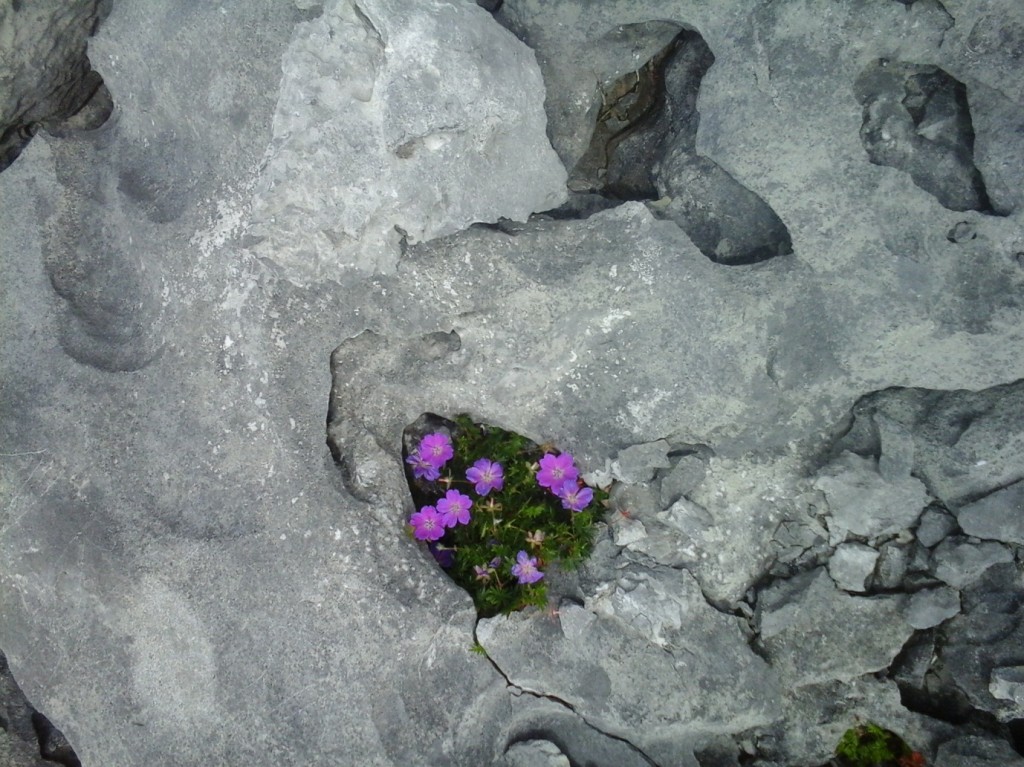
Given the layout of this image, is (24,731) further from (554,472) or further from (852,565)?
(852,565)

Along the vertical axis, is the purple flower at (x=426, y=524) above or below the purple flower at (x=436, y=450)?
below

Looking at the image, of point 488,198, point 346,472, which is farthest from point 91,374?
point 488,198

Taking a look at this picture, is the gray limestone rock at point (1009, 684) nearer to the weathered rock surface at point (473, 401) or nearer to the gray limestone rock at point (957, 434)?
the weathered rock surface at point (473, 401)

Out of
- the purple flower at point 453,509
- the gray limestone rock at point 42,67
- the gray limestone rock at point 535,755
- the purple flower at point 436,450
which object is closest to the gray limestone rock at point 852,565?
the gray limestone rock at point 535,755

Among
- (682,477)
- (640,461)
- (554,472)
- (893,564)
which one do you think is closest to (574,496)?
(554,472)

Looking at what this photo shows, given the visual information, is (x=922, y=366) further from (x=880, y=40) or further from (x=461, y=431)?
(x=461, y=431)

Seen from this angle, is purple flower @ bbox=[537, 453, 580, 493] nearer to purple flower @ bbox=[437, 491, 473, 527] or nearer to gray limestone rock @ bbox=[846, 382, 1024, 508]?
purple flower @ bbox=[437, 491, 473, 527]
